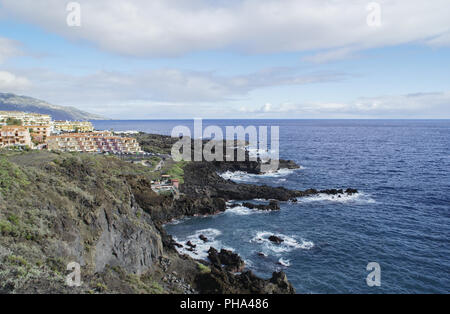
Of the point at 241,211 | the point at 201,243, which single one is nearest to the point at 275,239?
the point at 201,243

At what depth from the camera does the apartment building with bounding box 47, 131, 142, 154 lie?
6650 cm

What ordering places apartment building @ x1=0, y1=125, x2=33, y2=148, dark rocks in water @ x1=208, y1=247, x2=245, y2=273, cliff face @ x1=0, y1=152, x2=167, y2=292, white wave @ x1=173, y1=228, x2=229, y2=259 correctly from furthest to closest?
apartment building @ x1=0, y1=125, x2=33, y2=148
white wave @ x1=173, y1=228, x2=229, y2=259
dark rocks in water @ x1=208, y1=247, x2=245, y2=273
cliff face @ x1=0, y1=152, x2=167, y2=292

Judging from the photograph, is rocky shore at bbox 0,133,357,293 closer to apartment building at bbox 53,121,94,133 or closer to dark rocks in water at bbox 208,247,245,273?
dark rocks in water at bbox 208,247,245,273

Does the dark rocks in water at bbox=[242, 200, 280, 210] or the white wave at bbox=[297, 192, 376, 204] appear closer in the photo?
the dark rocks in water at bbox=[242, 200, 280, 210]

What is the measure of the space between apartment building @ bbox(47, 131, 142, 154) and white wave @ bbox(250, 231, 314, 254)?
5329 centimetres

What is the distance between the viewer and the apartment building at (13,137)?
5706cm

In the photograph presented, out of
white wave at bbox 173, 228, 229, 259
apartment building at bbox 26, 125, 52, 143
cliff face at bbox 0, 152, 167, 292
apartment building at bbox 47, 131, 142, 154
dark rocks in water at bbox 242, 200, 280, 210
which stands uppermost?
apartment building at bbox 26, 125, 52, 143

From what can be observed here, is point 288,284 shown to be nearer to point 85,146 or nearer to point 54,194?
point 54,194

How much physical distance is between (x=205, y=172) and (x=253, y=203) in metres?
19.3

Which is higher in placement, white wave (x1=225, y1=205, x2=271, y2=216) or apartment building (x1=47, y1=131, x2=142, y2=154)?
apartment building (x1=47, y1=131, x2=142, y2=154)

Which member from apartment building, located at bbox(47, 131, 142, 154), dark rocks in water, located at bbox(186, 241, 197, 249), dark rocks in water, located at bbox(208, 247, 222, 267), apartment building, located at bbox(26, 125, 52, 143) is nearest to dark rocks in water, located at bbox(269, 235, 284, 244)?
dark rocks in water, located at bbox(208, 247, 222, 267)

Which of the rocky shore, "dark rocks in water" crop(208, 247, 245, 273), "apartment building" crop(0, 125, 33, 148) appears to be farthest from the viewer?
"apartment building" crop(0, 125, 33, 148)

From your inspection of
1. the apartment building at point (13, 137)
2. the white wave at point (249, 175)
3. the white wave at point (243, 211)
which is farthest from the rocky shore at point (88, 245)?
the apartment building at point (13, 137)
